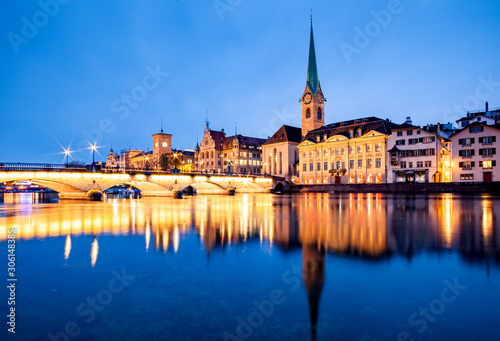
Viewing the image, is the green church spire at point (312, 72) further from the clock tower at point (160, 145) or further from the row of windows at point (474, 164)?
the clock tower at point (160, 145)

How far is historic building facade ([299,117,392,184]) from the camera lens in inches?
2948

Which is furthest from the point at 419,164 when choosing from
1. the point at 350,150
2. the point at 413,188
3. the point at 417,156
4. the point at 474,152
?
the point at 350,150

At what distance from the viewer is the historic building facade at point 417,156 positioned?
64875mm

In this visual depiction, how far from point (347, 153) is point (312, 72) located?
141ft

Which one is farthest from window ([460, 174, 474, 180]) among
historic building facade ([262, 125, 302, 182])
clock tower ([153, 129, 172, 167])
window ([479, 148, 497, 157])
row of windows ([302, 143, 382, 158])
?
clock tower ([153, 129, 172, 167])

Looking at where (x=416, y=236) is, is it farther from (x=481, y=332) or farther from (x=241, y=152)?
(x=241, y=152)

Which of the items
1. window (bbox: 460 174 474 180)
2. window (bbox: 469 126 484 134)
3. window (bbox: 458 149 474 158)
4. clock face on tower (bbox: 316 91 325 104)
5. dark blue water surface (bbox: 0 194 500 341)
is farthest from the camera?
clock face on tower (bbox: 316 91 325 104)

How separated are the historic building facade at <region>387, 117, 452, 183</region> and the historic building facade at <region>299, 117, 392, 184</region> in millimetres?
2745

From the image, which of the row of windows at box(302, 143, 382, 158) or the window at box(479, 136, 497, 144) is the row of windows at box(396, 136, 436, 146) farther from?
the window at box(479, 136, 497, 144)

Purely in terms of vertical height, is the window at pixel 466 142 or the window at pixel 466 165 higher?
the window at pixel 466 142

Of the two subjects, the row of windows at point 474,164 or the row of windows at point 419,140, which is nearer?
the row of windows at point 474,164

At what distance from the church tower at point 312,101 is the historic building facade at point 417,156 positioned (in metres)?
38.1

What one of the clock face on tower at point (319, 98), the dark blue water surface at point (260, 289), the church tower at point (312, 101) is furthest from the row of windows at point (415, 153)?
the dark blue water surface at point (260, 289)

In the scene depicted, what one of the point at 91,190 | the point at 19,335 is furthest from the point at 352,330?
the point at 91,190
